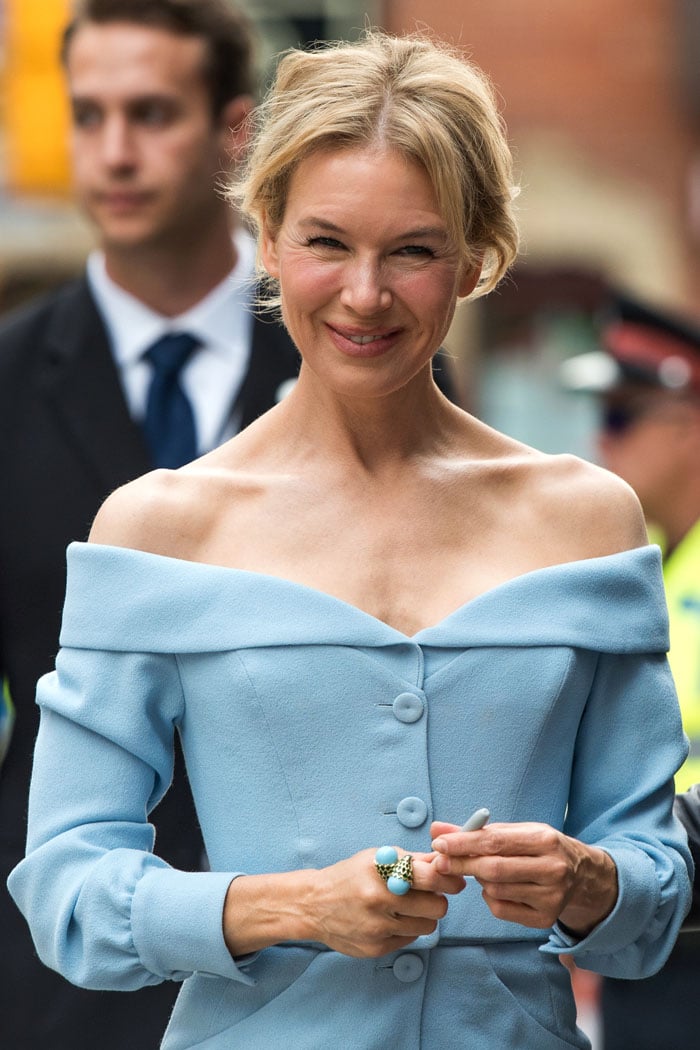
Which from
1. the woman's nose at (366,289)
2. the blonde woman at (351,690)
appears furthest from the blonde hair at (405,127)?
the woman's nose at (366,289)

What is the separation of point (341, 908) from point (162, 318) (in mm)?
2007

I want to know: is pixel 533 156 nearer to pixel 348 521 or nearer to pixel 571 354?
pixel 571 354

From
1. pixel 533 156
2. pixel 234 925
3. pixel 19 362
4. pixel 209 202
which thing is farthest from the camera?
pixel 533 156

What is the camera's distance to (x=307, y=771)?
263 cm

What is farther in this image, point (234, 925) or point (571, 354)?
point (571, 354)

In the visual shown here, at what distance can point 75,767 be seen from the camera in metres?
2.65

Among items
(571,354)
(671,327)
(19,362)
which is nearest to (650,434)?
(671,327)

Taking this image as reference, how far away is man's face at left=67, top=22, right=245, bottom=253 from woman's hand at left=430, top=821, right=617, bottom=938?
6.72 feet

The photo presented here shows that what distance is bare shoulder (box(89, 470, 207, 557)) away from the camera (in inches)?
107

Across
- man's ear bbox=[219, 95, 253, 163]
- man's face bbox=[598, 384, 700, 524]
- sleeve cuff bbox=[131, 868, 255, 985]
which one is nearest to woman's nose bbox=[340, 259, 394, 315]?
sleeve cuff bbox=[131, 868, 255, 985]

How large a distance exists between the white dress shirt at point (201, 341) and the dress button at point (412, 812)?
156 cm

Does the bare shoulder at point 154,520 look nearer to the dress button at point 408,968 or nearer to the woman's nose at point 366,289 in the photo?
the woman's nose at point 366,289

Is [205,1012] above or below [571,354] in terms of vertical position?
above

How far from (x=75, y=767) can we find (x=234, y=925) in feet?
0.92
